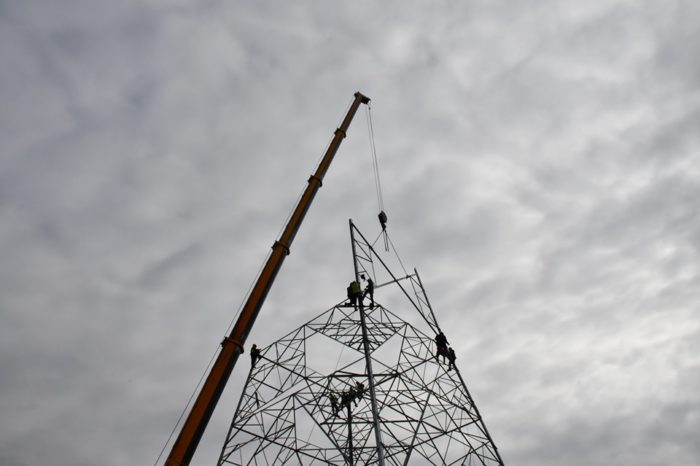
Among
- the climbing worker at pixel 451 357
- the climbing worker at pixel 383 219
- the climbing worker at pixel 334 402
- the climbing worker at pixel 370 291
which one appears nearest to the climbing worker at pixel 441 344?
the climbing worker at pixel 451 357

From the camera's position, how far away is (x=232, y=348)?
17.7 m

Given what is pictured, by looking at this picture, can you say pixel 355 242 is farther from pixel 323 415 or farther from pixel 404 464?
pixel 404 464

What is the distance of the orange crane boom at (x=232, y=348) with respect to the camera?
1544 centimetres

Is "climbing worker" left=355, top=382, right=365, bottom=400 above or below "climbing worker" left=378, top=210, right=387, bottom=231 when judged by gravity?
below

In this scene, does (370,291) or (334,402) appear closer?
(334,402)

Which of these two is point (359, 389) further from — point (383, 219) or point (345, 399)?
point (383, 219)

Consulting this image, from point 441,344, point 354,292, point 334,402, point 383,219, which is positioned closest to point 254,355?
point 334,402

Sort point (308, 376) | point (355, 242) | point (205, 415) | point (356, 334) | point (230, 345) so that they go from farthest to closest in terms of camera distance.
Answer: point (355, 242), point (356, 334), point (308, 376), point (230, 345), point (205, 415)

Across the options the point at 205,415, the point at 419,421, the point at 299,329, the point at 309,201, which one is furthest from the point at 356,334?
the point at 205,415

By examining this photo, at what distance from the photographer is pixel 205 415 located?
53.2 ft

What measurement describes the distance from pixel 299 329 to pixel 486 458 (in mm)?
9096

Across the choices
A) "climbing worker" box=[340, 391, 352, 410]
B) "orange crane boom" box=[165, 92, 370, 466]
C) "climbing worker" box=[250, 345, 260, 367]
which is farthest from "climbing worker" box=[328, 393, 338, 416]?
"orange crane boom" box=[165, 92, 370, 466]

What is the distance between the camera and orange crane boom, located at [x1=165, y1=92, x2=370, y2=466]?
15.4 metres

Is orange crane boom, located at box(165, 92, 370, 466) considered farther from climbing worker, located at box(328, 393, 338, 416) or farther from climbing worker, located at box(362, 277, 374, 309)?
climbing worker, located at box(328, 393, 338, 416)
